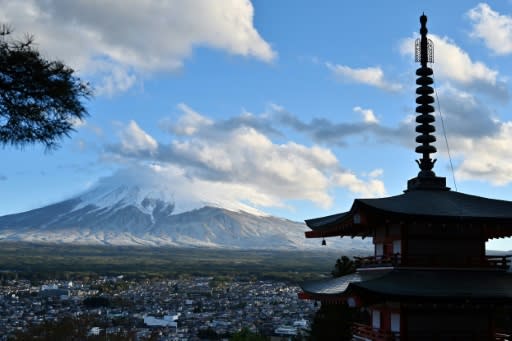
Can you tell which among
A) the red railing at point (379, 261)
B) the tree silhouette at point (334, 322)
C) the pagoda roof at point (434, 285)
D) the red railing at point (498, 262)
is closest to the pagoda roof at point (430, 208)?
the red railing at point (498, 262)

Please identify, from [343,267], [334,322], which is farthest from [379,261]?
[343,267]

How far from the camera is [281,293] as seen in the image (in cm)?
13162

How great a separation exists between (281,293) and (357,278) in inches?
4498

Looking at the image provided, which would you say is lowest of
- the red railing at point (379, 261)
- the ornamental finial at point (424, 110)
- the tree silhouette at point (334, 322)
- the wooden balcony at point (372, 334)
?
the tree silhouette at point (334, 322)

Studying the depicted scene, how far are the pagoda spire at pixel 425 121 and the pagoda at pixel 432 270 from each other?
12.9 inches

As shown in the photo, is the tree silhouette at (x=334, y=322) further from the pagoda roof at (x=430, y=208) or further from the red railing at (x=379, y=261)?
the pagoda roof at (x=430, y=208)

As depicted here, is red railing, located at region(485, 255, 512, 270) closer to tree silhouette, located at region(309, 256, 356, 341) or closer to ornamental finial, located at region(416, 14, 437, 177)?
ornamental finial, located at region(416, 14, 437, 177)

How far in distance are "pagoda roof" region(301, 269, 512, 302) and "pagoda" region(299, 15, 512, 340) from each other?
2 centimetres

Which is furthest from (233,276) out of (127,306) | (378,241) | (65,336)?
(378,241)

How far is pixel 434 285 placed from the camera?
1659 centimetres

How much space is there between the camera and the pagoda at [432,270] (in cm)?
1628

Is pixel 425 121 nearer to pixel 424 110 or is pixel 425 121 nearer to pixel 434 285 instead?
pixel 424 110

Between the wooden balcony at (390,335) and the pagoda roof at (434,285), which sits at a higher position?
the pagoda roof at (434,285)

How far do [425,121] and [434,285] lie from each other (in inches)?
219
